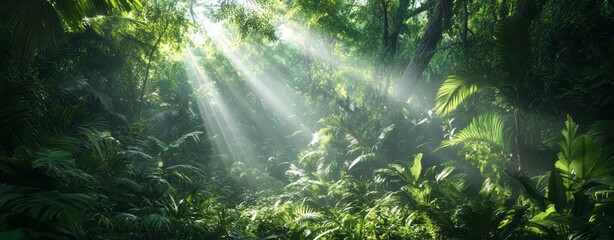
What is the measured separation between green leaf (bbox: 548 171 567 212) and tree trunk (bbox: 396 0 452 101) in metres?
5.71

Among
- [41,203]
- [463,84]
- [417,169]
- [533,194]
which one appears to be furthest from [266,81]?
[41,203]

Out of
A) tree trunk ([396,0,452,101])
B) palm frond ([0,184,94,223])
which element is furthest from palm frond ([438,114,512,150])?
palm frond ([0,184,94,223])

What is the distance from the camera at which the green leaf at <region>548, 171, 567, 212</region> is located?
12.0 ft

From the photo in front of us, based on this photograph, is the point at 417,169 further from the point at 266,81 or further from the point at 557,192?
the point at 266,81

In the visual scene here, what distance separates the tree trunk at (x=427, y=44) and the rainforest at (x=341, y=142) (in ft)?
0.12

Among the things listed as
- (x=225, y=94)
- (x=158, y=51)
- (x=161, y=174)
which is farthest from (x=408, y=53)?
(x=161, y=174)

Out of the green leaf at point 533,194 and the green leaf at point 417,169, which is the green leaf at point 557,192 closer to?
the green leaf at point 533,194

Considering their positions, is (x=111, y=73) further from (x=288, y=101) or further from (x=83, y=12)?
(x=288, y=101)

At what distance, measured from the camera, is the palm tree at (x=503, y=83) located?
15.6 feet

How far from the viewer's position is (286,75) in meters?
20.0

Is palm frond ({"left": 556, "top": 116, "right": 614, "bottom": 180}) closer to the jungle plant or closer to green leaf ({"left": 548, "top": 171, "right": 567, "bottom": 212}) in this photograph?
the jungle plant

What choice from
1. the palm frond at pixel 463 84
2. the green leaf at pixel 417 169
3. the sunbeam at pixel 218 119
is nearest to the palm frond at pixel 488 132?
the palm frond at pixel 463 84

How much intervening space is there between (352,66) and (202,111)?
24.5 ft

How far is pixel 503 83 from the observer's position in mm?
5094
